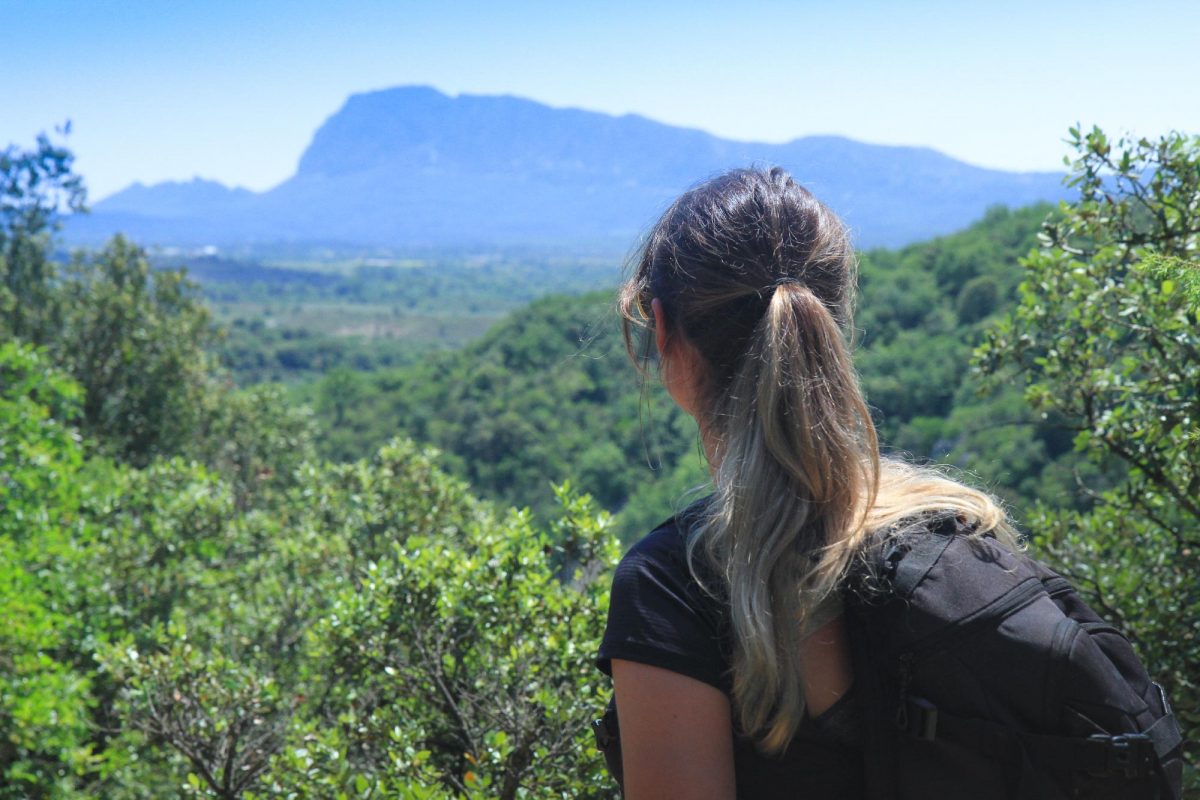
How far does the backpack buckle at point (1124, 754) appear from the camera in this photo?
133 cm

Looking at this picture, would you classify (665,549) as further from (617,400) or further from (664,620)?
(617,400)

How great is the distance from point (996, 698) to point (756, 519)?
16.1 inches

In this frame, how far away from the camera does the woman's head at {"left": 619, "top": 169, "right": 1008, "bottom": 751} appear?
4.68ft

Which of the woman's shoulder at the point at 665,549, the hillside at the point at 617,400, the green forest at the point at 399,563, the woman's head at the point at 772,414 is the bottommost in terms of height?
the hillside at the point at 617,400

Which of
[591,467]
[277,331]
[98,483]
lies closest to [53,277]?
[98,483]

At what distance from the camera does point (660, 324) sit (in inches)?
65.6

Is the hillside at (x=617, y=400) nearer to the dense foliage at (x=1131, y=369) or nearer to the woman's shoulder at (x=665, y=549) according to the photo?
the dense foliage at (x=1131, y=369)

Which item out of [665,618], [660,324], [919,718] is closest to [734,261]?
[660,324]

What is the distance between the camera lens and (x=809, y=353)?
1590 millimetres

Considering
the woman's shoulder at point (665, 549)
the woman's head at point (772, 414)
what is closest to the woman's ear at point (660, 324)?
the woman's head at point (772, 414)

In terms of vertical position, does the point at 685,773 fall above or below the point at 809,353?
below

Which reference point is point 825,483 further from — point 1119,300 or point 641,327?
point 1119,300

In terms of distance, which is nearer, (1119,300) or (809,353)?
(809,353)

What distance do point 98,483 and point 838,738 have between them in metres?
9.50
